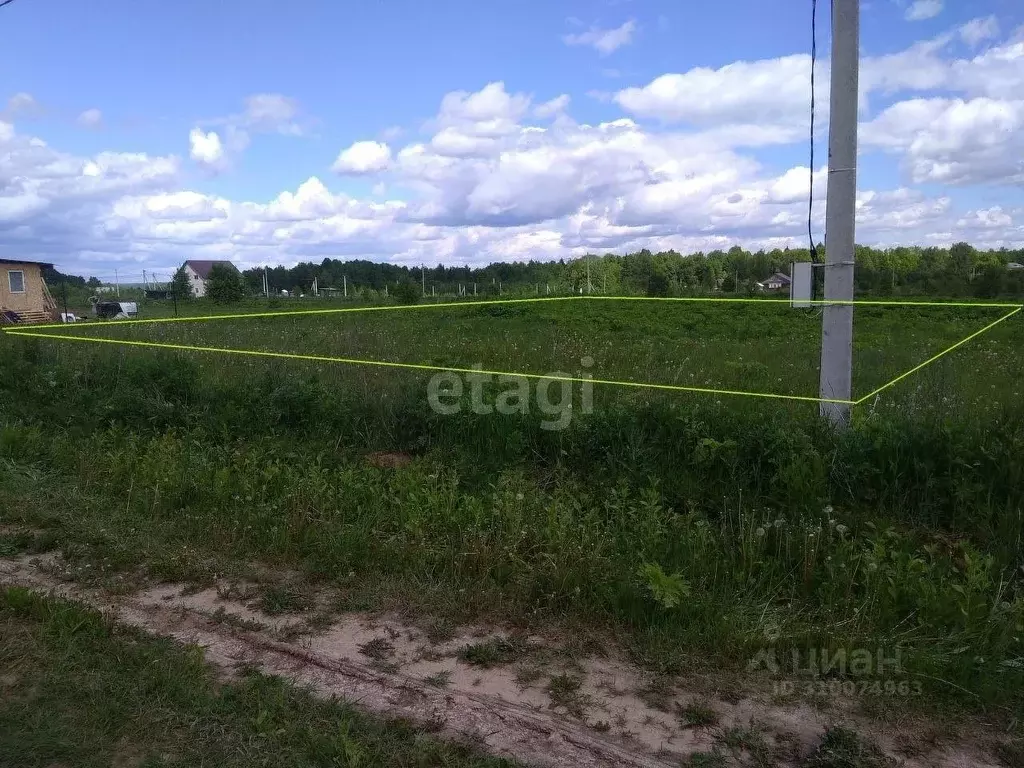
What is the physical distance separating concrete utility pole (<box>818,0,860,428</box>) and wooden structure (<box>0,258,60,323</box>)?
32469 millimetres

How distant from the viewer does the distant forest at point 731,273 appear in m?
6.95

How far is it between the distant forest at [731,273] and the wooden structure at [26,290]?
20.2 metres

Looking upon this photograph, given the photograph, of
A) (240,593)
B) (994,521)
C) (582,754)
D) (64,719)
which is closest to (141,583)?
(240,593)

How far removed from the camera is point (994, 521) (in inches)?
168

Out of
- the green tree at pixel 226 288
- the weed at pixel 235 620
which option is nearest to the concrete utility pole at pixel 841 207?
the weed at pixel 235 620

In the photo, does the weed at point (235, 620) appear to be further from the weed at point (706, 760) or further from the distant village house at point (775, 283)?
the distant village house at point (775, 283)

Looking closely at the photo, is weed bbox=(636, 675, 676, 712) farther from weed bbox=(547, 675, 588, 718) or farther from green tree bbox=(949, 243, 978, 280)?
A: green tree bbox=(949, 243, 978, 280)

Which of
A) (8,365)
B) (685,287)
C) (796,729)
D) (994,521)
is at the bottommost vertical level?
(796,729)

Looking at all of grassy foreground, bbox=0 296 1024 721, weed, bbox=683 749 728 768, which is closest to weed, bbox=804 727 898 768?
weed, bbox=683 749 728 768

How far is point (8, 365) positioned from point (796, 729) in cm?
850

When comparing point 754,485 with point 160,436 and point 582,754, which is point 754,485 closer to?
point 582,754

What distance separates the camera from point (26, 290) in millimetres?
33531

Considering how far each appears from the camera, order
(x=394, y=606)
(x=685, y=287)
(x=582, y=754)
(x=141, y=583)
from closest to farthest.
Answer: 1. (x=582, y=754)
2. (x=394, y=606)
3. (x=141, y=583)
4. (x=685, y=287)

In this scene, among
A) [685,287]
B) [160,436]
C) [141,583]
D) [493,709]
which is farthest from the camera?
[685,287]
